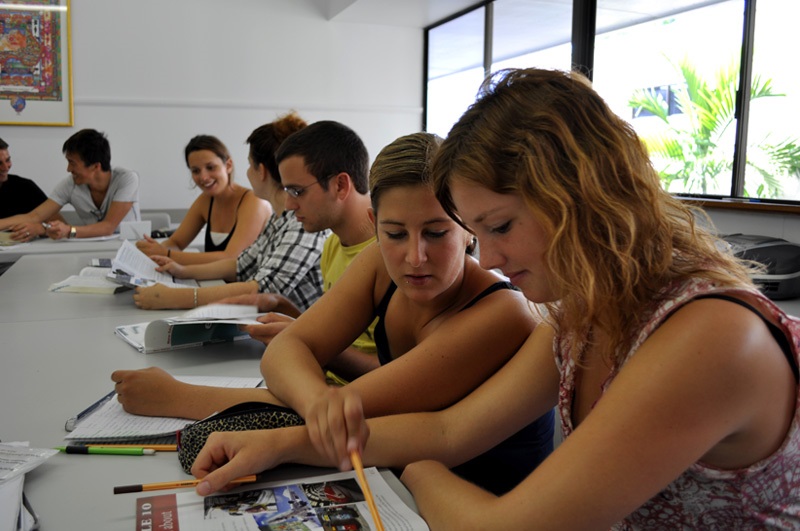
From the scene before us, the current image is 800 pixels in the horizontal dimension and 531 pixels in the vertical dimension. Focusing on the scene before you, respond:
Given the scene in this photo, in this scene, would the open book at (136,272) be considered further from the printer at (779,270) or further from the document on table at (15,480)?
the printer at (779,270)

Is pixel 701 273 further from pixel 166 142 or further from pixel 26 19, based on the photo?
pixel 26 19

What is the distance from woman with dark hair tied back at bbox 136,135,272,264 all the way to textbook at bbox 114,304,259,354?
135 centimetres

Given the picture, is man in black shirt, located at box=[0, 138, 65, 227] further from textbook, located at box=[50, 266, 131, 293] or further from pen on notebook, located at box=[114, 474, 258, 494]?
pen on notebook, located at box=[114, 474, 258, 494]

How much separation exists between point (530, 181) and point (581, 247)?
0.33 feet

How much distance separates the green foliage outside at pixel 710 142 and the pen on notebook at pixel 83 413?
208 centimetres

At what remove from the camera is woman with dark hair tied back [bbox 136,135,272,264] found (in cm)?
325

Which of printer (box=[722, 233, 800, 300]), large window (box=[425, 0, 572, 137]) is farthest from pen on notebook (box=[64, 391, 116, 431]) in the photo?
large window (box=[425, 0, 572, 137])

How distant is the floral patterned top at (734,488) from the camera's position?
76 cm

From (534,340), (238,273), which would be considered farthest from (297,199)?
(534,340)

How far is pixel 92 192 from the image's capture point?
15.0 feet

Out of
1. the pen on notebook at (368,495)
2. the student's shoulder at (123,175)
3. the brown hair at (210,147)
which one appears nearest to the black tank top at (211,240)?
the brown hair at (210,147)

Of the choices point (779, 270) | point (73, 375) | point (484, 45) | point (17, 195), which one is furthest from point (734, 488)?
point (17, 195)

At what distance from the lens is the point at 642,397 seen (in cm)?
73

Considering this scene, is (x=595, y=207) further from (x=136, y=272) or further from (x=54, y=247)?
(x=54, y=247)
